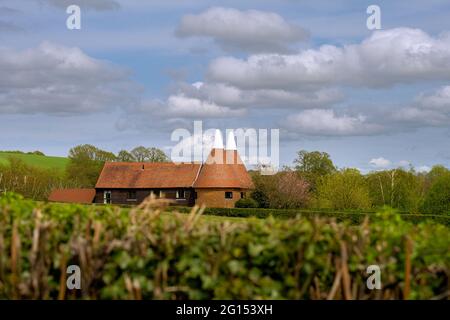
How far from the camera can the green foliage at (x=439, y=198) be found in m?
45.5

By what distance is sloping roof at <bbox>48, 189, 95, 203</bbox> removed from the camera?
6844 centimetres

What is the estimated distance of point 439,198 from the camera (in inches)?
1810

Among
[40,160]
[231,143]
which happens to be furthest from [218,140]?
[40,160]

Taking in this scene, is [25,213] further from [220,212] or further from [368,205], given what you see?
[368,205]

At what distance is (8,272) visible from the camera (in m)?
5.86

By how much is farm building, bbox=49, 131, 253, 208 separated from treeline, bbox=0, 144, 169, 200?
11.1 metres

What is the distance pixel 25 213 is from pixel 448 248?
12.8ft

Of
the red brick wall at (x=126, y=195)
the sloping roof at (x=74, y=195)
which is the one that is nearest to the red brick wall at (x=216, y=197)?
the red brick wall at (x=126, y=195)

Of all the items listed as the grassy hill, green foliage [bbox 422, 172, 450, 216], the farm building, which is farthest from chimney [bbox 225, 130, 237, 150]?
the grassy hill

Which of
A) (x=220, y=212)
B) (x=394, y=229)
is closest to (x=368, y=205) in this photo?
(x=220, y=212)

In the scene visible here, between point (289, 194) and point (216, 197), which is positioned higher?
point (289, 194)

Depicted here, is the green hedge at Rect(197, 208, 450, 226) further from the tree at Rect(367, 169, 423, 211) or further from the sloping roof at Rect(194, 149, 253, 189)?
the tree at Rect(367, 169, 423, 211)

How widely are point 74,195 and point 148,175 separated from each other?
907 cm
